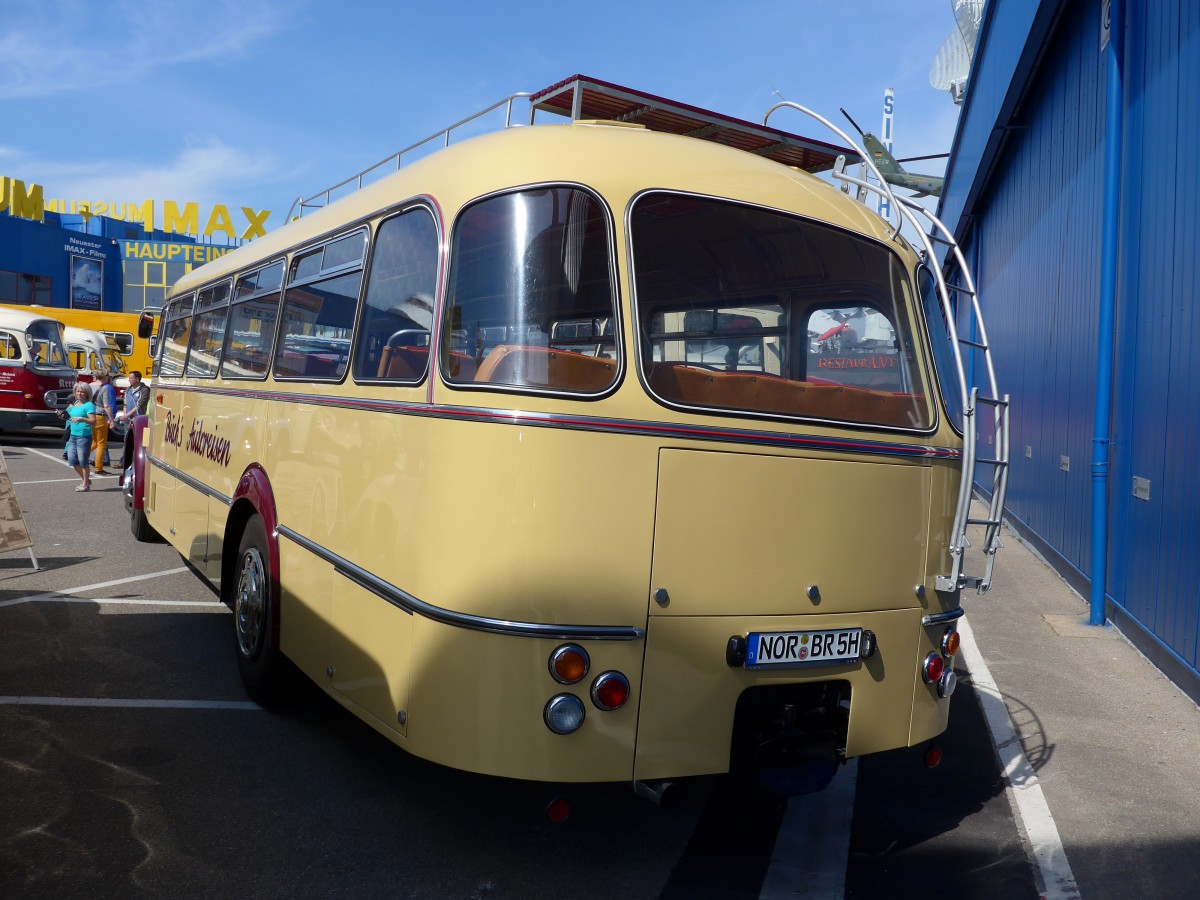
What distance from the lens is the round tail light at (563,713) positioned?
332 cm

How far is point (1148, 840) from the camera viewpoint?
14.1 feet

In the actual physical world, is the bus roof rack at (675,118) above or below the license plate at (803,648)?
above

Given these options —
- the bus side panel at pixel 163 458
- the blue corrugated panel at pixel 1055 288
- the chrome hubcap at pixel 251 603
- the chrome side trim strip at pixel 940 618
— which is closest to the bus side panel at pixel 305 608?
the chrome hubcap at pixel 251 603

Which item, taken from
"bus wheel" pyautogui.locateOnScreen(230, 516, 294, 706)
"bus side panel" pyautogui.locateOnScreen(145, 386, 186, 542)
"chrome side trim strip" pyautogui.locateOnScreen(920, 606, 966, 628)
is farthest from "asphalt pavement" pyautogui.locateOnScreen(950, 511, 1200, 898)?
"bus side panel" pyautogui.locateOnScreen(145, 386, 186, 542)

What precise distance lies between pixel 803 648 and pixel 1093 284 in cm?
727

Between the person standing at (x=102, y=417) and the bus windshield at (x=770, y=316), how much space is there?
13747 mm

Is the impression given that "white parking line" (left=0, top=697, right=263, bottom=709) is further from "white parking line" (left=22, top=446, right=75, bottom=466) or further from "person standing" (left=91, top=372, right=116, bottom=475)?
"white parking line" (left=22, top=446, right=75, bottom=466)

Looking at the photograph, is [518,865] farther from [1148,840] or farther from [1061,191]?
[1061,191]

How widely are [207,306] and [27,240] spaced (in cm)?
3791

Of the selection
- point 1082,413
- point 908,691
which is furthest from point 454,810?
point 1082,413

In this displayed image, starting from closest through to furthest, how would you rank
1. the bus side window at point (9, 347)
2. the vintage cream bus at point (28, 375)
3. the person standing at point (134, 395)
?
the person standing at point (134, 395), the vintage cream bus at point (28, 375), the bus side window at point (9, 347)

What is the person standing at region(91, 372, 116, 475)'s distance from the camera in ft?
53.2

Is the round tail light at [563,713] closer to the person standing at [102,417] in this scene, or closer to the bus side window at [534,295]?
the bus side window at [534,295]

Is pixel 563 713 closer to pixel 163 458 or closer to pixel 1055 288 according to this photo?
pixel 163 458
